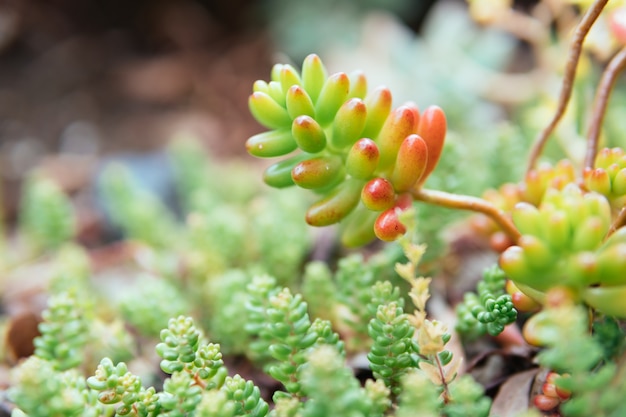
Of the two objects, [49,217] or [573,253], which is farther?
[49,217]

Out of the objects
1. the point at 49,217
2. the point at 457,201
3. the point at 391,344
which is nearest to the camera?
the point at 391,344

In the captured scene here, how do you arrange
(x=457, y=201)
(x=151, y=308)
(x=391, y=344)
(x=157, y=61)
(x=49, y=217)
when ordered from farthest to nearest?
(x=157, y=61), (x=49, y=217), (x=151, y=308), (x=457, y=201), (x=391, y=344)

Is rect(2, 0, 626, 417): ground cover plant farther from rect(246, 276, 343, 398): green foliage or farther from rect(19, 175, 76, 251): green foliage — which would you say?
rect(19, 175, 76, 251): green foliage

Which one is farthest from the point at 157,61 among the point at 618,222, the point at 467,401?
the point at 467,401

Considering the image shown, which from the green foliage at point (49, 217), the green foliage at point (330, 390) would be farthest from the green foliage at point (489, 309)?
the green foliage at point (49, 217)

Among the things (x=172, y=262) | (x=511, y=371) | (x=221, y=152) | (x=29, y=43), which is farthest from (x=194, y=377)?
(x=29, y=43)

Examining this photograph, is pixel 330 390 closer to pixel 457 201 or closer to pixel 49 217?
pixel 457 201

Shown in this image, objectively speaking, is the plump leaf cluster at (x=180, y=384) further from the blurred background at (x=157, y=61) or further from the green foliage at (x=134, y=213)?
the blurred background at (x=157, y=61)

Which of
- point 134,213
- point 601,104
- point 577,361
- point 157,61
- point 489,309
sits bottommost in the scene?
point 157,61

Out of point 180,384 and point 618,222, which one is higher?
point 618,222
